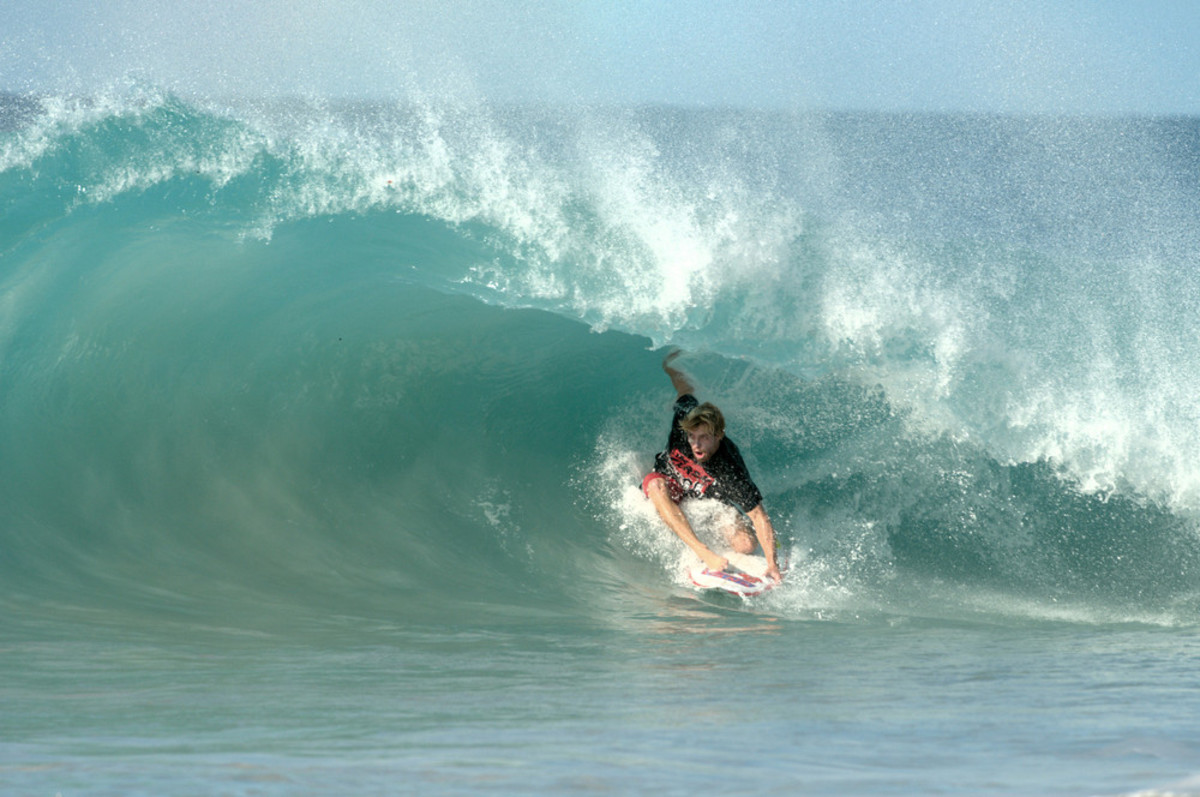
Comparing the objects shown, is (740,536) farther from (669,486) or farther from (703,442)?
(703,442)

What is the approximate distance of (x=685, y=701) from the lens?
2916mm

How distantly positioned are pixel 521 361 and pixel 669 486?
1975 mm

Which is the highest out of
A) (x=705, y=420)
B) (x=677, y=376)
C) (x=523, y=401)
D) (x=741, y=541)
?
(x=677, y=376)

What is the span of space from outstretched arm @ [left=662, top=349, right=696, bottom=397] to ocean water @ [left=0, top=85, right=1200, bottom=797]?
0.09 meters

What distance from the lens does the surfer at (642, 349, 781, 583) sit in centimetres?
522

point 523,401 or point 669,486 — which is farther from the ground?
point 523,401

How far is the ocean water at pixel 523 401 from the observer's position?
181 inches

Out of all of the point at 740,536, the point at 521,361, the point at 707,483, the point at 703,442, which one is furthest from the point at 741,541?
the point at 521,361

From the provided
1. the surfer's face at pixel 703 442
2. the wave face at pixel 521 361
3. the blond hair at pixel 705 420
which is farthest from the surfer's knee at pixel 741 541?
the blond hair at pixel 705 420

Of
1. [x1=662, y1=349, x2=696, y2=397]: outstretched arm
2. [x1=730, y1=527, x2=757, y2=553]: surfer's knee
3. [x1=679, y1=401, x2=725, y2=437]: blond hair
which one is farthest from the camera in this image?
[x1=662, y1=349, x2=696, y2=397]: outstretched arm

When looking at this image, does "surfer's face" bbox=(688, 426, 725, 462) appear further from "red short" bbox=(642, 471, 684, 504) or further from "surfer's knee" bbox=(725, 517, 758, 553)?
"surfer's knee" bbox=(725, 517, 758, 553)

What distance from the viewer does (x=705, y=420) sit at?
5.20 m

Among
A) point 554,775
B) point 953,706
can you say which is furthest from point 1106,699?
point 554,775

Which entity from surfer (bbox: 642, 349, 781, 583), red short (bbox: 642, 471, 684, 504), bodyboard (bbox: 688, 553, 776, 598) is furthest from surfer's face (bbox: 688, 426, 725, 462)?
bodyboard (bbox: 688, 553, 776, 598)
